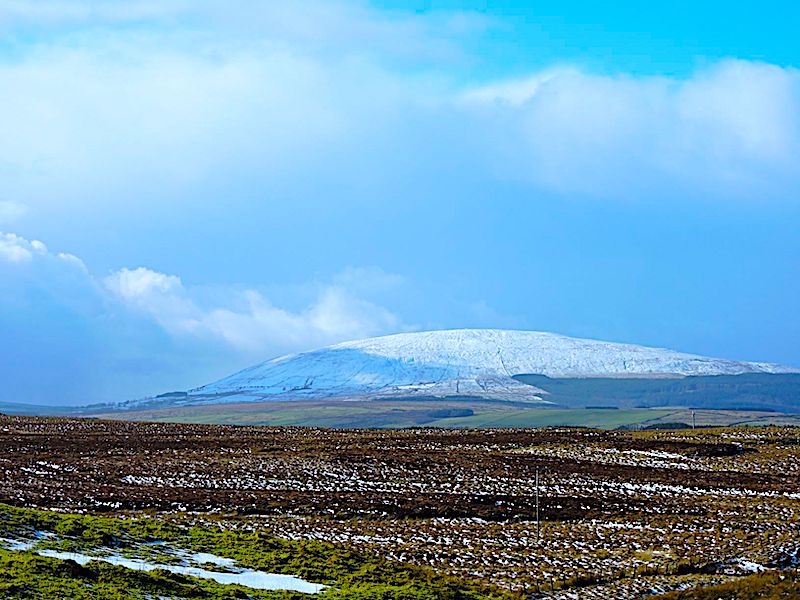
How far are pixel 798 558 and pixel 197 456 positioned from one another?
38758 millimetres

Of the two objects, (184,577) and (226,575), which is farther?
(226,575)

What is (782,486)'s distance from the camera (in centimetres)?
4938

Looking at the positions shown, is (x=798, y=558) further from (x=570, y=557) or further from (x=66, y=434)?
(x=66, y=434)

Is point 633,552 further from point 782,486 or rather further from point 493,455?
point 493,455

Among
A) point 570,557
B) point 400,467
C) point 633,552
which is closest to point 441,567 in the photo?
point 570,557

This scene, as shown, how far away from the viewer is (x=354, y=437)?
7888 centimetres

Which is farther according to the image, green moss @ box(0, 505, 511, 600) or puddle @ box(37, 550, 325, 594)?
puddle @ box(37, 550, 325, 594)

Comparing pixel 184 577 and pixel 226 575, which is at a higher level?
pixel 184 577

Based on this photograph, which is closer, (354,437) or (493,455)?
(493,455)

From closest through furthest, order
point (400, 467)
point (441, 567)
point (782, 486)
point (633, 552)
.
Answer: point (441, 567), point (633, 552), point (782, 486), point (400, 467)

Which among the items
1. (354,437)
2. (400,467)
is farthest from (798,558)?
(354,437)

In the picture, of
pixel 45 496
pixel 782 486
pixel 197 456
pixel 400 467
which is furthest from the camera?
pixel 197 456

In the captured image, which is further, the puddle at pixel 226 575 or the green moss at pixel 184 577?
the puddle at pixel 226 575

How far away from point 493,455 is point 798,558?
32.3 m
